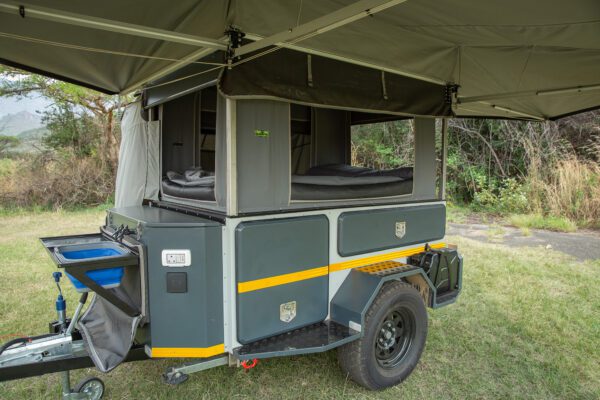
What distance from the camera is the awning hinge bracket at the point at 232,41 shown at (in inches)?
86.4

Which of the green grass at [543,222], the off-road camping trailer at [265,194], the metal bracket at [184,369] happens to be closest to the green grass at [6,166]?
the off-road camping trailer at [265,194]

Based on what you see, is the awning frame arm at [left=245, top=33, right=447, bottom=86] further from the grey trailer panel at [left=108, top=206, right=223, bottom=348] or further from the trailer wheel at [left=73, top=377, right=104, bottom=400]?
the trailer wheel at [left=73, top=377, right=104, bottom=400]

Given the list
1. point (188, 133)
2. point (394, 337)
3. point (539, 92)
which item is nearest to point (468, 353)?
point (394, 337)

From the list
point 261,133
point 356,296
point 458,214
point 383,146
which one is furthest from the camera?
point 458,214

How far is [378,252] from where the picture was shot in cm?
297

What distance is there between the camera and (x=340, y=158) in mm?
4676

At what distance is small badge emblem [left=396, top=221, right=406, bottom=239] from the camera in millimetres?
3094

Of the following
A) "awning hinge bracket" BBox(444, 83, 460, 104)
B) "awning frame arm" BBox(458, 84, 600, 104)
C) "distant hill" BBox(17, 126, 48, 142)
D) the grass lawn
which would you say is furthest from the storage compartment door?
"distant hill" BBox(17, 126, 48, 142)

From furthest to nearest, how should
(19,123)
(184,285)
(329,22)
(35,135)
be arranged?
(19,123)
(35,135)
(184,285)
(329,22)

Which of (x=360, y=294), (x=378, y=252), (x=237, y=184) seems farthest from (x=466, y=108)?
(x=237, y=184)

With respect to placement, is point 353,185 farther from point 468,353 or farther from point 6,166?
point 6,166

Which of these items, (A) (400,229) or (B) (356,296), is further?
(A) (400,229)

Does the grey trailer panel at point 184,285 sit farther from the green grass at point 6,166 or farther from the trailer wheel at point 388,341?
the green grass at point 6,166

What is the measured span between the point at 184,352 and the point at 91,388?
0.78m
